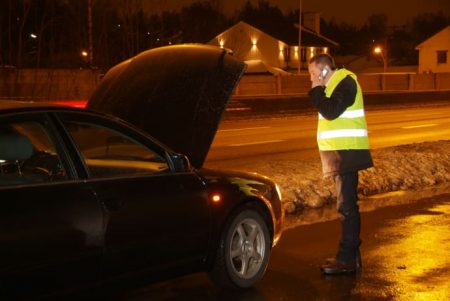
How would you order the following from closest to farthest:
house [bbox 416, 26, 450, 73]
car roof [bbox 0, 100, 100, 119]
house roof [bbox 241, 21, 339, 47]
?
car roof [bbox 0, 100, 100, 119], house roof [bbox 241, 21, 339, 47], house [bbox 416, 26, 450, 73]

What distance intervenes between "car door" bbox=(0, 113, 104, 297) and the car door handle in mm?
75

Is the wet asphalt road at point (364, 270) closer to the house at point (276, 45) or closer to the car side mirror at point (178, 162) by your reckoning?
the car side mirror at point (178, 162)

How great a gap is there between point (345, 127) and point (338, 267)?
1156 millimetres

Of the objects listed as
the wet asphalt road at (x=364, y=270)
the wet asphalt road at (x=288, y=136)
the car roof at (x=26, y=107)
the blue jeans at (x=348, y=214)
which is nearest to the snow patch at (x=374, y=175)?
the wet asphalt road at (x=364, y=270)

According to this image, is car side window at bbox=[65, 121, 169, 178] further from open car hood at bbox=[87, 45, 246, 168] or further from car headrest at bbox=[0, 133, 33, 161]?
open car hood at bbox=[87, 45, 246, 168]

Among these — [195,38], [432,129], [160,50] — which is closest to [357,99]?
[160,50]

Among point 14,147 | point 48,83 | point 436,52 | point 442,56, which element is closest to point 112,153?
point 14,147

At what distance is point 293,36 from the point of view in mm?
82312

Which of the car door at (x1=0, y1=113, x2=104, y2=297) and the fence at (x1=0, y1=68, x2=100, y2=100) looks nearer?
the car door at (x1=0, y1=113, x2=104, y2=297)

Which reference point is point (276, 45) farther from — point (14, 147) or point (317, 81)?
point (14, 147)

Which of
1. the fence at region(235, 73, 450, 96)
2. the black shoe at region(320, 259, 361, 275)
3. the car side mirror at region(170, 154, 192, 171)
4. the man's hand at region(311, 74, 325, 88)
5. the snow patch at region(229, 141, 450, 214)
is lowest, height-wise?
the fence at region(235, 73, 450, 96)

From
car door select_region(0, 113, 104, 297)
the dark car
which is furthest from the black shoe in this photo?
car door select_region(0, 113, 104, 297)

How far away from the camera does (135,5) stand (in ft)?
132

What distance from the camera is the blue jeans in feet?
20.4
